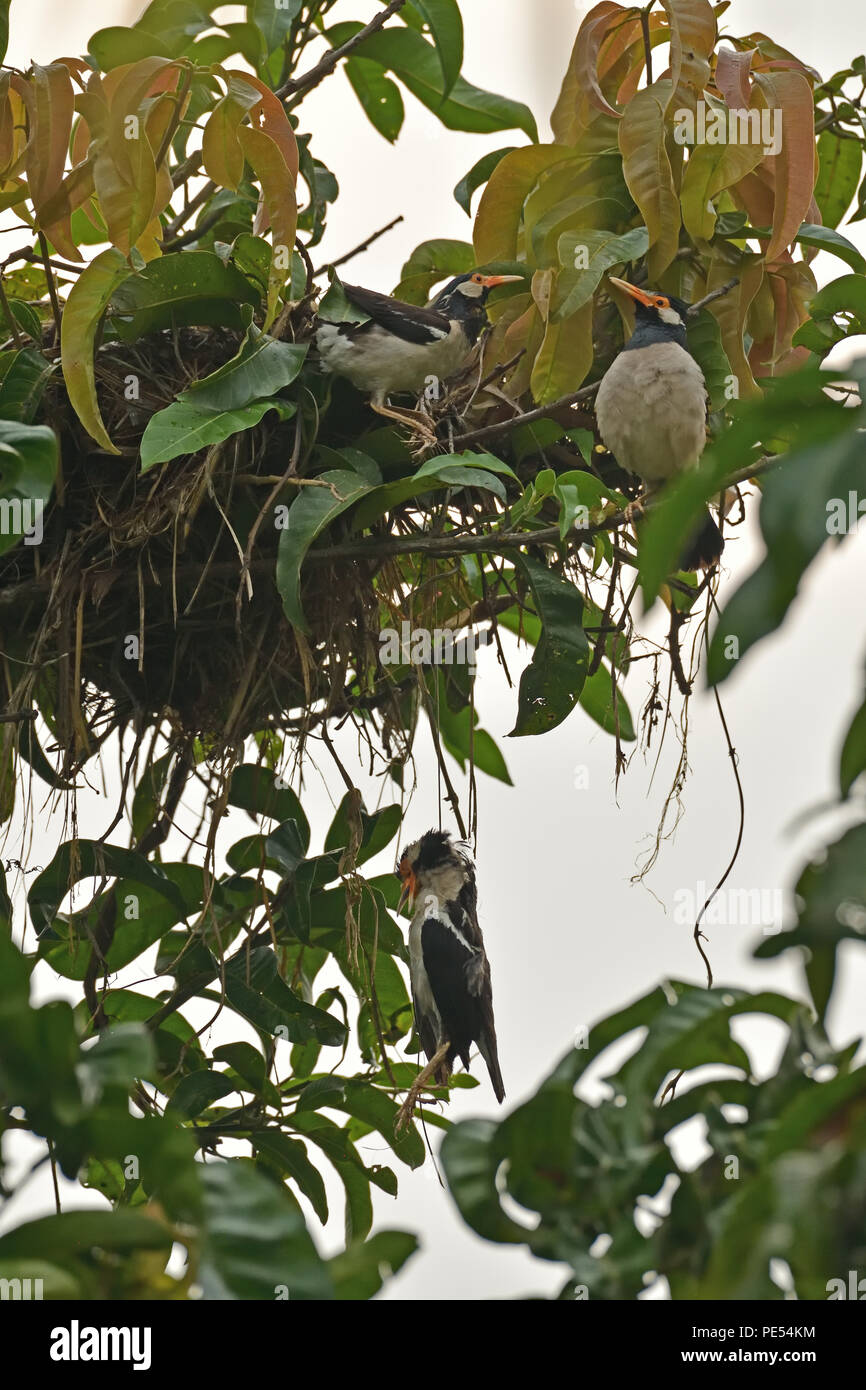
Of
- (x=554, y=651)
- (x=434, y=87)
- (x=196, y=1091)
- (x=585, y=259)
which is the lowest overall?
(x=196, y=1091)

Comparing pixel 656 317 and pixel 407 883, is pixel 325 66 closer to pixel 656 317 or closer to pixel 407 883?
pixel 656 317

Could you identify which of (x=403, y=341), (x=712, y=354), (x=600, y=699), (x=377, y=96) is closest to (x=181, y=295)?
(x=403, y=341)

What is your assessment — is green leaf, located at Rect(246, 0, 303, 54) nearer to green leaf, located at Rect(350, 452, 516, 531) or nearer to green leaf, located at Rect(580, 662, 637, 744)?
green leaf, located at Rect(350, 452, 516, 531)

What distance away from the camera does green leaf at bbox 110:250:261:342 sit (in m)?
1.83

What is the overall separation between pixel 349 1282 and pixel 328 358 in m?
1.33

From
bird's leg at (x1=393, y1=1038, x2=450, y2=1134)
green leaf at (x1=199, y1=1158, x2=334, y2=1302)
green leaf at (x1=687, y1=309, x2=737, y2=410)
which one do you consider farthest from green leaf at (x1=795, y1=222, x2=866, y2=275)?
green leaf at (x1=199, y1=1158, x2=334, y2=1302)

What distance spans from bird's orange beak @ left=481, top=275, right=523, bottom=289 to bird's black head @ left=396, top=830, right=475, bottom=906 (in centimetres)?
75

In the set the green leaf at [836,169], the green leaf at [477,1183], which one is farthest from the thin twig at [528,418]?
the green leaf at [477,1183]

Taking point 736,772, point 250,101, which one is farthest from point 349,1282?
point 250,101

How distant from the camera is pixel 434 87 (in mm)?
2301

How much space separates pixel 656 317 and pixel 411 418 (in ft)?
1.06

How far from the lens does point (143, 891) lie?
82.6 inches

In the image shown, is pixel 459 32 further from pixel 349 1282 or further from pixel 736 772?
pixel 349 1282

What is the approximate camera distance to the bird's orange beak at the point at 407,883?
2.25 m
